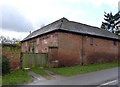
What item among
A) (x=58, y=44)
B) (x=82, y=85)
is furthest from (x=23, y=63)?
(x=82, y=85)

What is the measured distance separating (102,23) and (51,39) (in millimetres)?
31969

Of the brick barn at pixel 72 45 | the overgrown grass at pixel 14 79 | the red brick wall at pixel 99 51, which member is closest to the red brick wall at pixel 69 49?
the brick barn at pixel 72 45

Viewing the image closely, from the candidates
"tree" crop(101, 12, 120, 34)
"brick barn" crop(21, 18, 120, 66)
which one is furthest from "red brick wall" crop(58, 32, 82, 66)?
"tree" crop(101, 12, 120, 34)

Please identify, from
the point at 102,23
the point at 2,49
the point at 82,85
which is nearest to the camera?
the point at 82,85

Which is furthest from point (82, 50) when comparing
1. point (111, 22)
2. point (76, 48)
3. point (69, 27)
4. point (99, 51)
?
point (111, 22)

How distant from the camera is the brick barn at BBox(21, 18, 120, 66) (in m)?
11.9

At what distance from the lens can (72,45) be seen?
13188 millimetres

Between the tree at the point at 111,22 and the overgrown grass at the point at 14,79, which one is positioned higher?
the tree at the point at 111,22

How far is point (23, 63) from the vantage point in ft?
32.7

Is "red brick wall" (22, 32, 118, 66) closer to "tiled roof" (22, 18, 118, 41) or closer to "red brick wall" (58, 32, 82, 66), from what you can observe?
"red brick wall" (58, 32, 82, 66)

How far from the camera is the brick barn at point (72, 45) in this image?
470 inches

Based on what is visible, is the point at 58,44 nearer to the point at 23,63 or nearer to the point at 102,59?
the point at 23,63

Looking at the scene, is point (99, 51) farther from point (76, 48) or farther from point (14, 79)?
point (14, 79)

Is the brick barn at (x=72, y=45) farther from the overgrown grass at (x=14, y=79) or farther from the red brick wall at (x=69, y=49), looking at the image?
the overgrown grass at (x=14, y=79)
